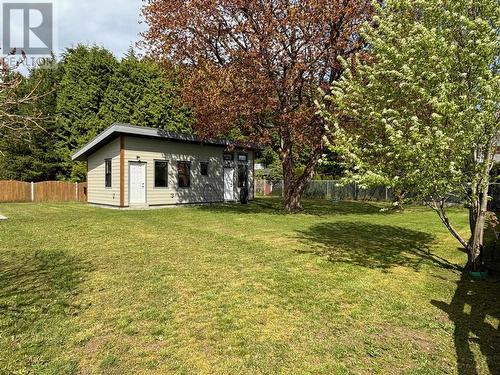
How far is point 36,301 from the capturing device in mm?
4523

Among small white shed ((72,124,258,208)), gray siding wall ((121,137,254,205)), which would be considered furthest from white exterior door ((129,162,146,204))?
gray siding wall ((121,137,254,205))

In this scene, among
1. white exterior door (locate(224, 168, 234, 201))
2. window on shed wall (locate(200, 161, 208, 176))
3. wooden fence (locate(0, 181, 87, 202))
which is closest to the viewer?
window on shed wall (locate(200, 161, 208, 176))

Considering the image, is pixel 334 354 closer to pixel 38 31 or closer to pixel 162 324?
pixel 162 324

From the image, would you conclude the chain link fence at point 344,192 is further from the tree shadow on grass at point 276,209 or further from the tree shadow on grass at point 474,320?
the tree shadow on grass at point 474,320

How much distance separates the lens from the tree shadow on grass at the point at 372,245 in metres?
6.91

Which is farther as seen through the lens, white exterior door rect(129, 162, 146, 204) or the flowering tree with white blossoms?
white exterior door rect(129, 162, 146, 204)

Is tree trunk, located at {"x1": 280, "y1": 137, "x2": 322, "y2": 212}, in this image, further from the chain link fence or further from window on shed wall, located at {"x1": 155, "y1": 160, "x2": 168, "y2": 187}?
the chain link fence

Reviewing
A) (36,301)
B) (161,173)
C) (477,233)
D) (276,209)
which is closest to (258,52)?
(276,209)

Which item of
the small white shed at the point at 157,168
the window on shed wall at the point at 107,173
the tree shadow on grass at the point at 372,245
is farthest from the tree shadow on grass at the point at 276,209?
the window on shed wall at the point at 107,173

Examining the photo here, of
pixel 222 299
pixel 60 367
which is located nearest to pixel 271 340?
pixel 222 299

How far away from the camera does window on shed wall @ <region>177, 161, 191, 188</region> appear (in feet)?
59.5

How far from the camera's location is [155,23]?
46.1 ft

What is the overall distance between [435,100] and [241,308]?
12.5 feet

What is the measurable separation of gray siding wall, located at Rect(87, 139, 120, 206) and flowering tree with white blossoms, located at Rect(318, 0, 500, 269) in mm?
13173
